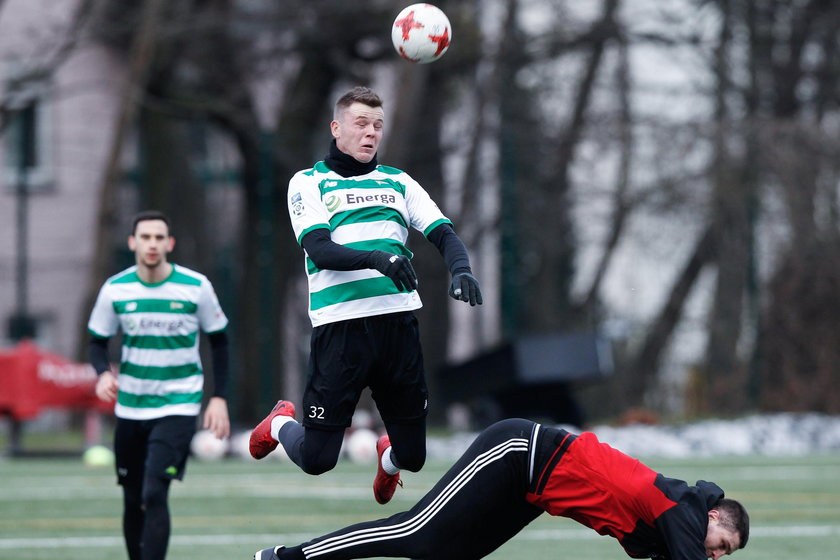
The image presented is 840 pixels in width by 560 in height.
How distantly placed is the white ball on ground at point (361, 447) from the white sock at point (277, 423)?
9079 mm

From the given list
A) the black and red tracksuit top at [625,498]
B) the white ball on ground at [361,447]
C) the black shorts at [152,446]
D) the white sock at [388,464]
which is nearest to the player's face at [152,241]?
the black shorts at [152,446]

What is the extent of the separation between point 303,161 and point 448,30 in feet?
47.1

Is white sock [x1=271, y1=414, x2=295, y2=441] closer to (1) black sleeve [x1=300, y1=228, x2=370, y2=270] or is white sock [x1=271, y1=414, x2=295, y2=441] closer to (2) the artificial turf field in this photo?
(1) black sleeve [x1=300, y1=228, x2=370, y2=270]

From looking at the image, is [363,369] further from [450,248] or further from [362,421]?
[362,421]

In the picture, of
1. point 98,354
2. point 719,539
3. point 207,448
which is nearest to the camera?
point 719,539

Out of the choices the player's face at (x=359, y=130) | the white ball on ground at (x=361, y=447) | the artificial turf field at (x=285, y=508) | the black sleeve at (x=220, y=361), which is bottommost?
the white ball on ground at (x=361, y=447)

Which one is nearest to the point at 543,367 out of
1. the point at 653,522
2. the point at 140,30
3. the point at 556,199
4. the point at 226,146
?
the point at 556,199

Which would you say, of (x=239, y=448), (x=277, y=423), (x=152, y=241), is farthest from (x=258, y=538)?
(x=239, y=448)

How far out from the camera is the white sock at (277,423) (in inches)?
282

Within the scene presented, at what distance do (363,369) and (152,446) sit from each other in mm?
1645

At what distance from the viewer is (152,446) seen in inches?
306

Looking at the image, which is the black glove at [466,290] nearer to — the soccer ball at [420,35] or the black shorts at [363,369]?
the black shorts at [363,369]

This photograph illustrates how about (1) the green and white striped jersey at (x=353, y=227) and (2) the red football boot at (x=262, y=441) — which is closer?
(1) the green and white striped jersey at (x=353, y=227)

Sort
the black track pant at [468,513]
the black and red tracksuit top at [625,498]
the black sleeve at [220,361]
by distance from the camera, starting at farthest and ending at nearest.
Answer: the black sleeve at [220,361]
the black track pant at [468,513]
the black and red tracksuit top at [625,498]
